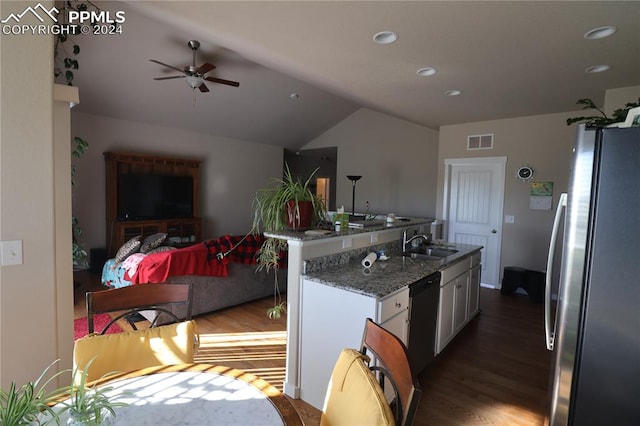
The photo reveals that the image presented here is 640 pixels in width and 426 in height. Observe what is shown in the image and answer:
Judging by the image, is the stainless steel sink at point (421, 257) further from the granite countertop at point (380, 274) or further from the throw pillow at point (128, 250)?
the throw pillow at point (128, 250)

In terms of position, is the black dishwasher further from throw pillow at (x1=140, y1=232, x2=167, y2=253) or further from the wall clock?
the wall clock

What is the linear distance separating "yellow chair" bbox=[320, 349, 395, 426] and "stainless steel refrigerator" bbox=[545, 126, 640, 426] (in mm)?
917

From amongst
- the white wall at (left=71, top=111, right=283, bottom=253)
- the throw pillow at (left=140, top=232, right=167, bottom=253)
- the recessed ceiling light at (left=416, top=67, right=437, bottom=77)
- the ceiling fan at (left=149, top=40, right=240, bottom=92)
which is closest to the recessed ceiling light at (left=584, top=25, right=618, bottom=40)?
the recessed ceiling light at (left=416, top=67, right=437, bottom=77)

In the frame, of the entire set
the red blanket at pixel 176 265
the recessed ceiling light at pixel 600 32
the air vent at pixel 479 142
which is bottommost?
the red blanket at pixel 176 265

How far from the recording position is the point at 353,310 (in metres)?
2.01

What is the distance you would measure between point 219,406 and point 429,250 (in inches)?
111

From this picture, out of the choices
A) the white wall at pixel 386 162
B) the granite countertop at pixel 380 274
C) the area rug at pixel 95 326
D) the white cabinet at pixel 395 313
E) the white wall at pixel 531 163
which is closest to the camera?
the white cabinet at pixel 395 313

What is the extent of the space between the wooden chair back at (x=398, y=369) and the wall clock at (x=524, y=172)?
4.66 m

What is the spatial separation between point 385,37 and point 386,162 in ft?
16.3

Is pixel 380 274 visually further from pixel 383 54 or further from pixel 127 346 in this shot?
pixel 383 54

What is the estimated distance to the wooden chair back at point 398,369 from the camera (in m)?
0.88

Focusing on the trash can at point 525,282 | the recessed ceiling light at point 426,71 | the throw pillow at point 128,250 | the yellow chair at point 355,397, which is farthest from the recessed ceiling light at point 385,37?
the trash can at point 525,282

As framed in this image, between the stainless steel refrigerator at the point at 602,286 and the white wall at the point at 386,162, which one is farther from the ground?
the white wall at the point at 386,162

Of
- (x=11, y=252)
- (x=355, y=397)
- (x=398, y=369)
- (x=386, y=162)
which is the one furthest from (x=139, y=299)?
(x=386, y=162)
